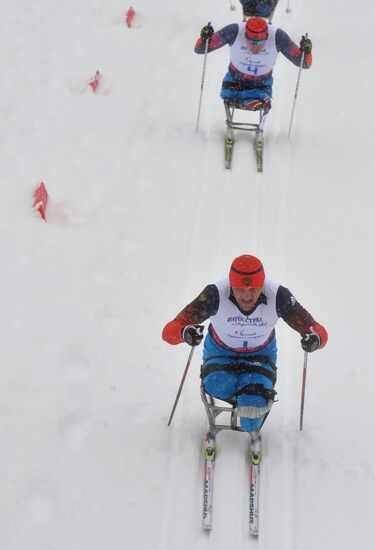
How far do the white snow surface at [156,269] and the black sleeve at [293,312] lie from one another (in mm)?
1137

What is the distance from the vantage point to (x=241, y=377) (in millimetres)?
5250

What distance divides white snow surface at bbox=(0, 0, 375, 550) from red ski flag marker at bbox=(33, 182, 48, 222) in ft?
0.40

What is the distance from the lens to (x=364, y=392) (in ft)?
20.4

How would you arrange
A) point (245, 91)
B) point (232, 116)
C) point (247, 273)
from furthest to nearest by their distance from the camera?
point (232, 116)
point (245, 91)
point (247, 273)

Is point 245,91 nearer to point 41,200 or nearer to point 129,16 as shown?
point 41,200

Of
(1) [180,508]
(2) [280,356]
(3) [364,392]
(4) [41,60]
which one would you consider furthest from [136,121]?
(1) [180,508]

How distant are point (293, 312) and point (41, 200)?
4.19 m

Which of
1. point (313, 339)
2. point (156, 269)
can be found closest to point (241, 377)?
point (313, 339)

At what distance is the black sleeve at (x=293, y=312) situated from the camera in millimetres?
5180

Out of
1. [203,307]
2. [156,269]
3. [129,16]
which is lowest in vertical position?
[203,307]

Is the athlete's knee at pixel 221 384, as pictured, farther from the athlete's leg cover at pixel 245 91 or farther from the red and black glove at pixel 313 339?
the athlete's leg cover at pixel 245 91

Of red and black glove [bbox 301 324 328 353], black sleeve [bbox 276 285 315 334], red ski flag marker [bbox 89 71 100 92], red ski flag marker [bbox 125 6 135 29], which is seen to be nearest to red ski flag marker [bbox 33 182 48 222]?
red ski flag marker [bbox 89 71 100 92]

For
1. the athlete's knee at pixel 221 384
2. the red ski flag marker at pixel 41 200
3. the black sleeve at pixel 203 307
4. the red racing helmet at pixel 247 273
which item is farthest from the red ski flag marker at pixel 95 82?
the athlete's knee at pixel 221 384

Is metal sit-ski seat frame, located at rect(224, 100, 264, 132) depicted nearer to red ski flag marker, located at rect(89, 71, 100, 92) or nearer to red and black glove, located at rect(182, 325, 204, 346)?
red ski flag marker, located at rect(89, 71, 100, 92)
